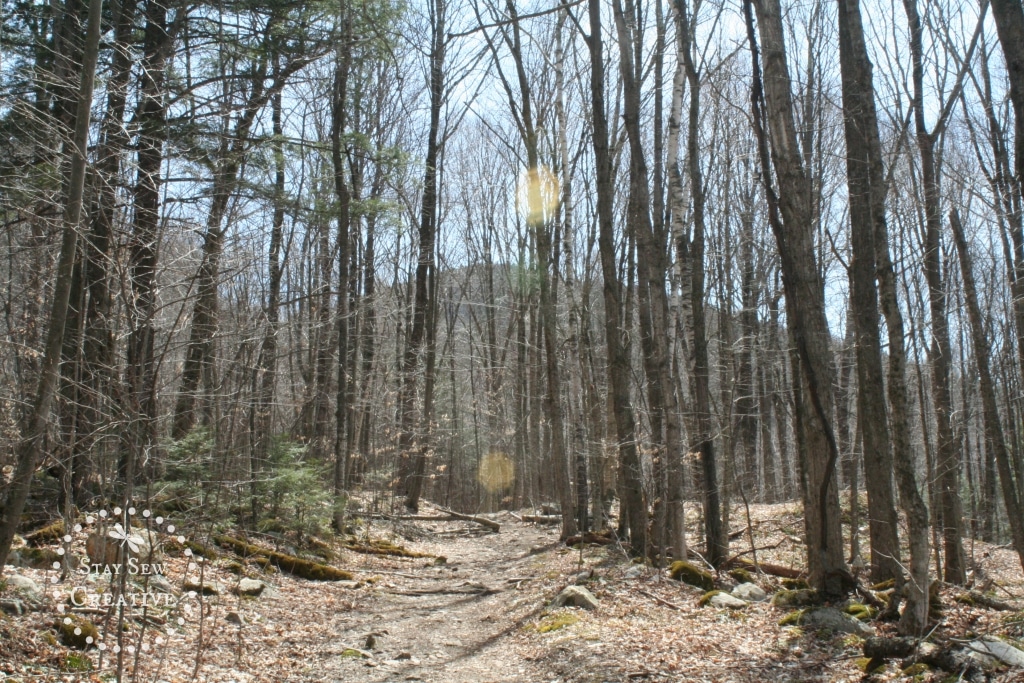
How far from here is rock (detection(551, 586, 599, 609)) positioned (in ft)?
25.9

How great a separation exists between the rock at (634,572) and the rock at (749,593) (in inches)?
→ 49.6

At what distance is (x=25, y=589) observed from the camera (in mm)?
5734

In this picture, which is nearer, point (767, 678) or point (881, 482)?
point (767, 678)

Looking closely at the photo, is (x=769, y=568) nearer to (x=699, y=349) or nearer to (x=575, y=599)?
(x=699, y=349)

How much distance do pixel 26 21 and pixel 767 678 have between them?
10.5m

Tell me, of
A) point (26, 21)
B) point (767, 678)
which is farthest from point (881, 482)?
point (26, 21)

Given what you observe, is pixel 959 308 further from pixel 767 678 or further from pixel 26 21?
pixel 26 21

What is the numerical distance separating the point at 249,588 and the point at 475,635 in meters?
2.74

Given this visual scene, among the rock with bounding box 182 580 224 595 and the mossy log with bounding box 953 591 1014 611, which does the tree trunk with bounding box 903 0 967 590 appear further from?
the rock with bounding box 182 580 224 595

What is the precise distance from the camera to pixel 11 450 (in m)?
7.09

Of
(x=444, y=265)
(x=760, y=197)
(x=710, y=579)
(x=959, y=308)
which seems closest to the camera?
(x=710, y=579)

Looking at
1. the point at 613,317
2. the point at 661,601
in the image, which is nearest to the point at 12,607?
the point at 661,601

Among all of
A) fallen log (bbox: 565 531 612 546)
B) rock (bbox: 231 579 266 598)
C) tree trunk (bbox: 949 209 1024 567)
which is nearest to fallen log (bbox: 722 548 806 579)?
fallen log (bbox: 565 531 612 546)

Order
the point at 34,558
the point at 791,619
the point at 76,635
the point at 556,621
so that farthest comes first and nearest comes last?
the point at 556,621 → the point at 791,619 → the point at 34,558 → the point at 76,635
